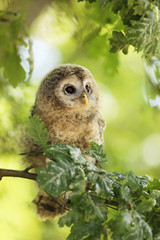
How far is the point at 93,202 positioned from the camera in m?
1.00

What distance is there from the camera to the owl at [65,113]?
6.57 feet

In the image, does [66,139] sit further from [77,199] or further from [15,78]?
[77,199]

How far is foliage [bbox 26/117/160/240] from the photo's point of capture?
0.92 metres

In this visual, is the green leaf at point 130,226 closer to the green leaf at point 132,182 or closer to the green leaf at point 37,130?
the green leaf at point 132,182

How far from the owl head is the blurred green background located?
0.64 feet

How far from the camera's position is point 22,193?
11.0ft

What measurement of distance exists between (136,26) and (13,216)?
248cm

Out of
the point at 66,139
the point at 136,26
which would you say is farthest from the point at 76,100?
the point at 136,26

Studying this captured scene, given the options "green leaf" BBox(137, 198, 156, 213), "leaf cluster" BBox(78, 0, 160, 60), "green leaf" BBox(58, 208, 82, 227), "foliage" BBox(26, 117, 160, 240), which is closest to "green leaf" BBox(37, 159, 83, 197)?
"foliage" BBox(26, 117, 160, 240)

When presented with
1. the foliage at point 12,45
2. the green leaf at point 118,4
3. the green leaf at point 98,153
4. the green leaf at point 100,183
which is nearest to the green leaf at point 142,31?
the green leaf at point 118,4

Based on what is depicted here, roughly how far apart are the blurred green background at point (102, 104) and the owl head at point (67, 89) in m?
0.19

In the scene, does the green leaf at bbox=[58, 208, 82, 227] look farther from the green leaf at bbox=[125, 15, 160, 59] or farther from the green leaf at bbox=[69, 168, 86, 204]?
the green leaf at bbox=[125, 15, 160, 59]

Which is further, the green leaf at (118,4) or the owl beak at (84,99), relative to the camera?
the owl beak at (84,99)

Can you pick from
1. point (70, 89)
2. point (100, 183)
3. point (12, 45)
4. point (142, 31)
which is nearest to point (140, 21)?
point (142, 31)
